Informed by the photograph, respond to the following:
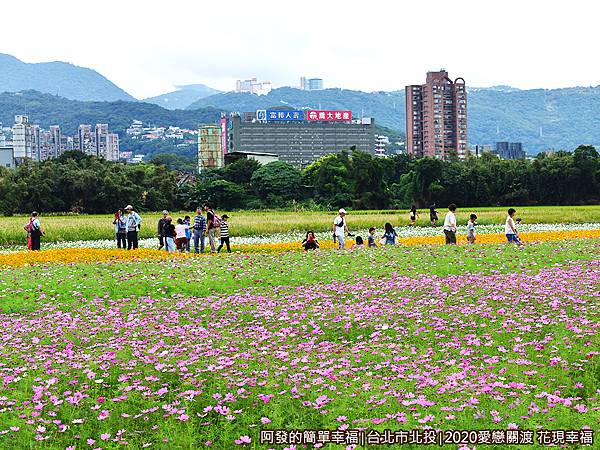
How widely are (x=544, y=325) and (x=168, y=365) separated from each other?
683 cm

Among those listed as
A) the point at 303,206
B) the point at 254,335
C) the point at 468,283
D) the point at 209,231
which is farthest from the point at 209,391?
the point at 303,206

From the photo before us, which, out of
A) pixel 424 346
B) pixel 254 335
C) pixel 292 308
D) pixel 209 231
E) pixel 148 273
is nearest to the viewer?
pixel 424 346

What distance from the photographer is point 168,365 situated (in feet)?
35.7

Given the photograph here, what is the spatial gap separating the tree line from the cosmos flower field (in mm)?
67543

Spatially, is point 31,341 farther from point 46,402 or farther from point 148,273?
point 148,273

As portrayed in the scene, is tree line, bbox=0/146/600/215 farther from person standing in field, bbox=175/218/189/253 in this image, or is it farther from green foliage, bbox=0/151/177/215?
person standing in field, bbox=175/218/189/253

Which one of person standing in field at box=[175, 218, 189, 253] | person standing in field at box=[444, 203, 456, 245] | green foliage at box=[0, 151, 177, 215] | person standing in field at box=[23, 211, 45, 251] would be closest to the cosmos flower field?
person standing in field at box=[444, 203, 456, 245]

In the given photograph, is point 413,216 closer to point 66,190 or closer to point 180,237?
point 180,237

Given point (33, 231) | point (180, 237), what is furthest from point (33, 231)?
point (180, 237)

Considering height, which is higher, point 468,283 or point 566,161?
point 566,161

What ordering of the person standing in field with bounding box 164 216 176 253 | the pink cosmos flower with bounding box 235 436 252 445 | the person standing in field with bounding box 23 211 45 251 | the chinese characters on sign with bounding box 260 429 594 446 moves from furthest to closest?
the person standing in field with bounding box 23 211 45 251, the person standing in field with bounding box 164 216 176 253, the pink cosmos flower with bounding box 235 436 252 445, the chinese characters on sign with bounding box 260 429 594 446

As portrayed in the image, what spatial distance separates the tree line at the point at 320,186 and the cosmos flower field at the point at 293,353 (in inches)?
2659

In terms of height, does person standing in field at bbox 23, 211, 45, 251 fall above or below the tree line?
below

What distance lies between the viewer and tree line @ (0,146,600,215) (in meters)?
85.1
